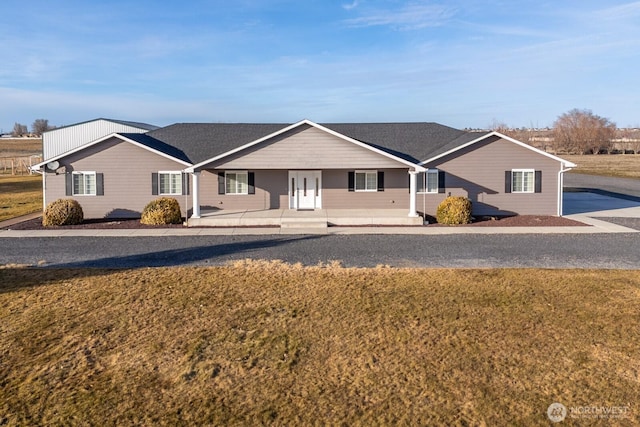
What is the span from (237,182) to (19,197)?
59.0 ft

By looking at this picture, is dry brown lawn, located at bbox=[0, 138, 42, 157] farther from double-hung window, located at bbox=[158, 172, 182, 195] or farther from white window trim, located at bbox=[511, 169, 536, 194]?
white window trim, located at bbox=[511, 169, 536, 194]

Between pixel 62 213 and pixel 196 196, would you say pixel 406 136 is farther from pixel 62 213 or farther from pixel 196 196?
pixel 62 213

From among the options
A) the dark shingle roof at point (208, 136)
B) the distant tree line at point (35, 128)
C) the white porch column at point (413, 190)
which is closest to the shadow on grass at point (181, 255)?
the white porch column at point (413, 190)

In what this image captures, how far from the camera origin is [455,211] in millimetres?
22672

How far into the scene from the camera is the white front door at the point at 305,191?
25.9 metres

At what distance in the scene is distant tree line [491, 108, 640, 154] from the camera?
101 metres

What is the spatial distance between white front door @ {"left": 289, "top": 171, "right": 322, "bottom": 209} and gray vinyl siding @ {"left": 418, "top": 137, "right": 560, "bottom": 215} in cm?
503

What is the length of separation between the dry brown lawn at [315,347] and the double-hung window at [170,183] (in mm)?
11743

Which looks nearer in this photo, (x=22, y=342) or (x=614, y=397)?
(x=614, y=397)

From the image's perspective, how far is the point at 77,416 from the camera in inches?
264

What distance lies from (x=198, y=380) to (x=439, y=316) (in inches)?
192

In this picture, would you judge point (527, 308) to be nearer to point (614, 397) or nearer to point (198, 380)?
point (614, 397)

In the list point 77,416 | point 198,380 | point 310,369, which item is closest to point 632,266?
point 310,369

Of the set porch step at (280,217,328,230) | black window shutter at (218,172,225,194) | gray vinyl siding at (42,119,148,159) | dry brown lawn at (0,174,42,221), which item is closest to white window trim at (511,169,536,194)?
porch step at (280,217,328,230)
